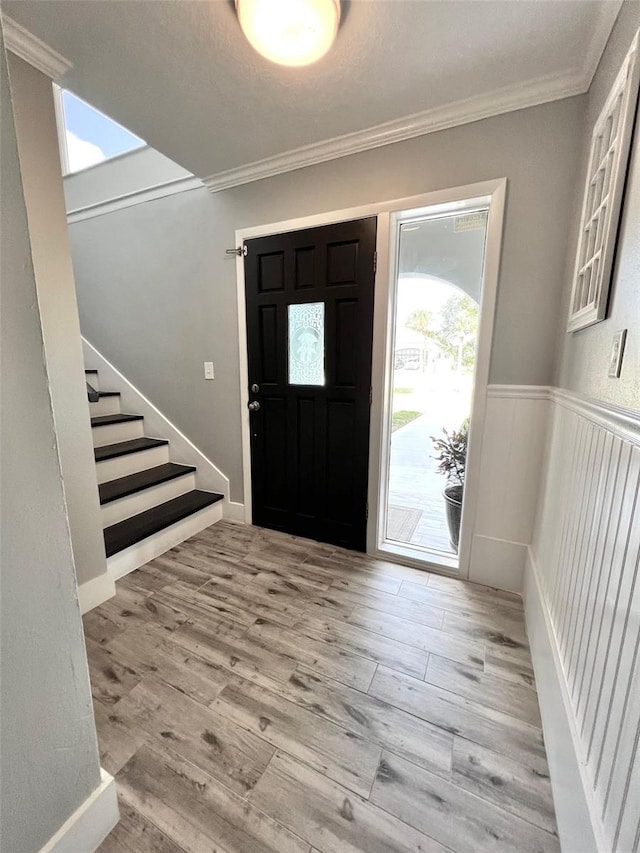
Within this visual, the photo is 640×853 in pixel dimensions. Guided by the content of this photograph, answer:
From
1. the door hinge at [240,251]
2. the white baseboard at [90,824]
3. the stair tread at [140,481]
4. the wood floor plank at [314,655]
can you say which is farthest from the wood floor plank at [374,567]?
the door hinge at [240,251]

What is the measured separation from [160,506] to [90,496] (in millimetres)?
790

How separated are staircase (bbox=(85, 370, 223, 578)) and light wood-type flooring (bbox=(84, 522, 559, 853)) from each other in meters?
0.24

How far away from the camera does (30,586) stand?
0.72 meters

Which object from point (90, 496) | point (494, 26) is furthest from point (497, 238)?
point (90, 496)

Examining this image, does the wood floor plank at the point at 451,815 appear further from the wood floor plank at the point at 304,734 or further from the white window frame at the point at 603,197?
the white window frame at the point at 603,197

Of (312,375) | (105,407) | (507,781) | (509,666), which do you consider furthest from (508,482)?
(105,407)

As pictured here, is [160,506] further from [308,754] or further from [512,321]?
[512,321]

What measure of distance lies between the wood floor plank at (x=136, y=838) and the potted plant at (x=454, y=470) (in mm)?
1964

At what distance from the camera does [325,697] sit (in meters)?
1.28

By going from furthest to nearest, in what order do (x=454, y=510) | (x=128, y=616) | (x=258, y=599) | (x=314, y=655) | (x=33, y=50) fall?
(x=454, y=510), (x=258, y=599), (x=128, y=616), (x=314, y=655), (x=33, y=50)

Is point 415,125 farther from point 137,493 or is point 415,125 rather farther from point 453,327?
point 137,493

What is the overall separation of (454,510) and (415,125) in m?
2.22

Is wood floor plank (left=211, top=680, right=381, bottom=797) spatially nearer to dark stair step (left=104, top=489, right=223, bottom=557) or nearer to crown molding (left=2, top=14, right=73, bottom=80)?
dark stair step (left=104, top=489, right=223, bottom=557)

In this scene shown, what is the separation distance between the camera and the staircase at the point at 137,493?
6.89 ft
